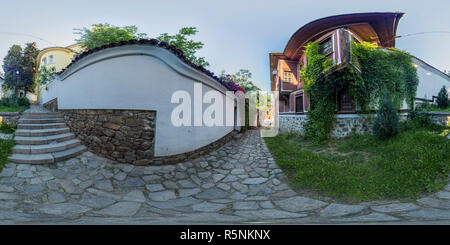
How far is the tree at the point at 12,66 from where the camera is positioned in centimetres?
1612

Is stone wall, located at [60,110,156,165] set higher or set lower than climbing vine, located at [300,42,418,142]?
lower

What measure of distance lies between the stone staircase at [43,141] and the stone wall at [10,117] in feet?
0.38

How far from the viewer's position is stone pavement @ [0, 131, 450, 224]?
236 cm

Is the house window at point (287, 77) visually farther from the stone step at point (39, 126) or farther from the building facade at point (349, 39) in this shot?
the stone step at point (39, 126)

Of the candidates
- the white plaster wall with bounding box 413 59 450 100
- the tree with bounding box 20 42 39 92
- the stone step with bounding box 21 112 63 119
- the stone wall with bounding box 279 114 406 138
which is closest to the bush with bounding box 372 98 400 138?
the stone wall with bounding box 279 114 406 138

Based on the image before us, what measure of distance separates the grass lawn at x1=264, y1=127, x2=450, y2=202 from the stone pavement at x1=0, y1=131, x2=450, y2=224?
0.30 metres

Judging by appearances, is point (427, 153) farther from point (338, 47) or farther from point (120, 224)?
point (120, 224)

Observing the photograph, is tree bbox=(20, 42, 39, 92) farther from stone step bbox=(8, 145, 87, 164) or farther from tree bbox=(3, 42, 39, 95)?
stone step bbox=(8, 145, 87, 164)

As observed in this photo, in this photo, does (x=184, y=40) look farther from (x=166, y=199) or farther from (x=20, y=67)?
(x=20, y=67)

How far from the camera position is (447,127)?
228 inches

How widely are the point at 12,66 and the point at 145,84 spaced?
21152 millimetres

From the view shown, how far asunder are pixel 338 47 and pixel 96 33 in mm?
12529

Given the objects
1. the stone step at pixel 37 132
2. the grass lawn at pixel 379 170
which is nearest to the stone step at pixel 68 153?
the stone step at pixel 37 132

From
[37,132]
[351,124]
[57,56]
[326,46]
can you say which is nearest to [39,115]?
[37,132]
